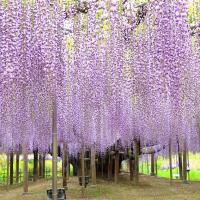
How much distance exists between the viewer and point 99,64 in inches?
410

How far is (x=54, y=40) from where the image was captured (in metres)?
7.97

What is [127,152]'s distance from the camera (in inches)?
813

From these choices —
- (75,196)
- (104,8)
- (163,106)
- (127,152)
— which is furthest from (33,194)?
(104,8)

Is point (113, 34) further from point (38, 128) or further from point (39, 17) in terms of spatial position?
point (38, 128)

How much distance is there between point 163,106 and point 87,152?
8068mm

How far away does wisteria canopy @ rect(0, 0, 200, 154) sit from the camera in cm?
757

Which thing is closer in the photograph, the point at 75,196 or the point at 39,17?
the point at 39,17

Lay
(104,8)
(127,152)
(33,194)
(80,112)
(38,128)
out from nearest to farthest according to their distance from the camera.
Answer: (104,8)
(80,112)
(33,194)
(38,128)
(127,152)

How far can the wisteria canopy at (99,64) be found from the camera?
24.9 feet

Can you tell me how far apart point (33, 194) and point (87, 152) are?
654 centimetres

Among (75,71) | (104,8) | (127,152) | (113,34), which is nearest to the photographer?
(104,8)

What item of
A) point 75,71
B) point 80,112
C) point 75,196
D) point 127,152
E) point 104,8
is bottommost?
point 75,196

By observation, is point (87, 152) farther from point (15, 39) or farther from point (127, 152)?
point (15, 39)

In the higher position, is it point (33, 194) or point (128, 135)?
point (128, 135)
